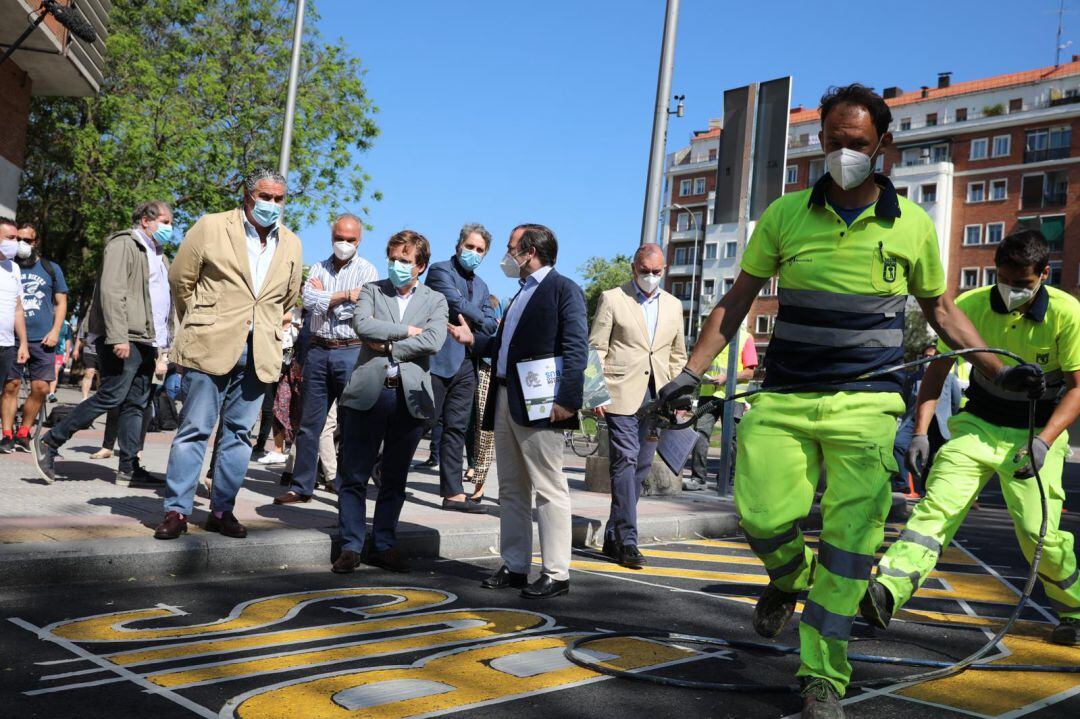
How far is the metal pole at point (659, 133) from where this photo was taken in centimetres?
1091

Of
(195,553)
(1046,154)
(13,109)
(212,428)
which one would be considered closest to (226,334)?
(212,428)

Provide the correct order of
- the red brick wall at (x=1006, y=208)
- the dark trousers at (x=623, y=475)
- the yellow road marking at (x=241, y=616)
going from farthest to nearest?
the red brick wall at (x=1006, y=208), the dark trousers at (x=623, y=475), the yellow road marking at (x=241, y=616)

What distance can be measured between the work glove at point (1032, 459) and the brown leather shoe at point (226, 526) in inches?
168

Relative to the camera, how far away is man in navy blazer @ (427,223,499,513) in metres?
8.71

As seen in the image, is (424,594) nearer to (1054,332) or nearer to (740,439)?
(740,439)

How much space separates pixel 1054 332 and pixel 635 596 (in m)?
2.65

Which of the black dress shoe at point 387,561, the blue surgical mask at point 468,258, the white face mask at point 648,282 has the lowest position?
the black dress shoe at point 387,561

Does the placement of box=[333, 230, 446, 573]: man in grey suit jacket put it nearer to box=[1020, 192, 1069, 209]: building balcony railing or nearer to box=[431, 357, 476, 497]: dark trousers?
box=[431, 357, 476, 497]: dark trousers

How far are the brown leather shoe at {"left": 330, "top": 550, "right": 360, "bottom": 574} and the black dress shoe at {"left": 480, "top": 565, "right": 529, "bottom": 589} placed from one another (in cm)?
78

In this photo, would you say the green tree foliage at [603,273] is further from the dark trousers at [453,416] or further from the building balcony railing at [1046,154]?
the dark trousers at [453,416]

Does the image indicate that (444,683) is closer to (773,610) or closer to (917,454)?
(773,610)

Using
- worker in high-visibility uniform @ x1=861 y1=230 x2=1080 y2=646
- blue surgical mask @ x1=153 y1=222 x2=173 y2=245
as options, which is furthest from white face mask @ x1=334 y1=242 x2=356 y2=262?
worker in high-visibility uniform @ x1=861 y1=230 x2=1080 y2=646

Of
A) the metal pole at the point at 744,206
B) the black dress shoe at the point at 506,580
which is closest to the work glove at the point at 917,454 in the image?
the black dress shoe at the point at 506,580

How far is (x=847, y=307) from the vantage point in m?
3.98
